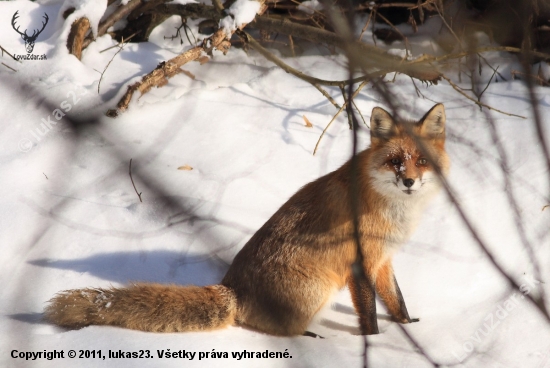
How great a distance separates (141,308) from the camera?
331 cm

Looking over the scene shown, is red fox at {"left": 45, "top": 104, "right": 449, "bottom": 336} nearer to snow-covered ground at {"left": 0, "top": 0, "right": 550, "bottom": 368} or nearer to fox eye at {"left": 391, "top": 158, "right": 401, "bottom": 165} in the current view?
fox eye at {"left": 391, "top": 158, "right": 401, "bottom": 165}

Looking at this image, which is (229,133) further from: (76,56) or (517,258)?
(517,258)

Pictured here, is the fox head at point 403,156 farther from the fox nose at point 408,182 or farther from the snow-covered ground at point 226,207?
the snow-covered ground at point 226,207

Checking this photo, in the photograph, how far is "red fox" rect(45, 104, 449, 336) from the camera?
3.54m

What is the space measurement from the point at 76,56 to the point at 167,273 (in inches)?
117

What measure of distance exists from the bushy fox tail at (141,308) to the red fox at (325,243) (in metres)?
0.01

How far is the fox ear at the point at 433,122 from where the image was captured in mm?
3680

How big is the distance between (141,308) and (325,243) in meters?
1.31

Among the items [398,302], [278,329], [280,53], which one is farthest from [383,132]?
[280,53]

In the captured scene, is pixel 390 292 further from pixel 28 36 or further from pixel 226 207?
pixel 28 36

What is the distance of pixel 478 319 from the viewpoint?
3.72 metres

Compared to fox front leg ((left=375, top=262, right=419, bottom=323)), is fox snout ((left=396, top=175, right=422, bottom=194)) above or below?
above

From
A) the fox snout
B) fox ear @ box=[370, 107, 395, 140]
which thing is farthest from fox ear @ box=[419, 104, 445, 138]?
the fox snout

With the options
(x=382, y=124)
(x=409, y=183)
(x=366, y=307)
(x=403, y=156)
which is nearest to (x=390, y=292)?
(x=366, y=307)
